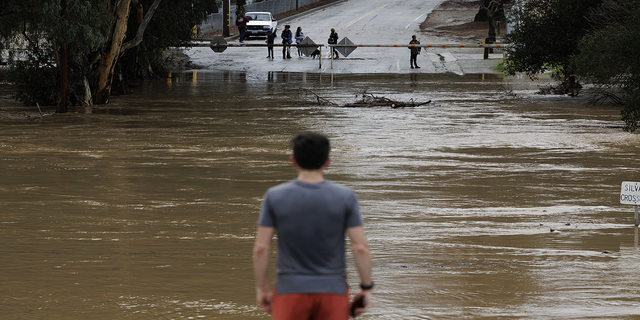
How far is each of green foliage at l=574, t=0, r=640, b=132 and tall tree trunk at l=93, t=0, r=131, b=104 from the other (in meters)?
13.6

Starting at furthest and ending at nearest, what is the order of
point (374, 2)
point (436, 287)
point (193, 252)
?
point (374, 2) → point (193, 252) → point (436, 287)

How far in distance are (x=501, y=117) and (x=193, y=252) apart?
1579 centimetres

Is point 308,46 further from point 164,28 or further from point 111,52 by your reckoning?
point 111,52

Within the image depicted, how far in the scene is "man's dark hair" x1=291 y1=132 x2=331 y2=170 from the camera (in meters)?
3.82

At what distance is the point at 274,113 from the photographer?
23.4 metres

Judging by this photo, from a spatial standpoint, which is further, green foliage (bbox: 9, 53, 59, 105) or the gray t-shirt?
green foliage (bbox: 9, 53, 59, 105)

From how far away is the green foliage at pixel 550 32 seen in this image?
27.7 m

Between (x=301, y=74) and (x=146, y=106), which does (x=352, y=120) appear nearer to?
(x=146, y=106)

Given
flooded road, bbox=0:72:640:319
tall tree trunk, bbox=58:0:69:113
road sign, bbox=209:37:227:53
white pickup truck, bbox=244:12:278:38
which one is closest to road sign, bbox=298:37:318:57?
road sign, bbox=209:37:227:53

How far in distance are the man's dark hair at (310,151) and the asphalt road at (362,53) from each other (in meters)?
36.0

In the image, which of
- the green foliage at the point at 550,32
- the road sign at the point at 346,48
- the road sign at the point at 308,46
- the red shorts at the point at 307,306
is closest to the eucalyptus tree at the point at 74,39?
the road sign at the point at 308,46

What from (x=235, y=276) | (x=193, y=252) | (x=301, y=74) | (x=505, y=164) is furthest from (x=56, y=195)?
(x=301, y=74)

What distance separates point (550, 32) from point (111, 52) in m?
14.6

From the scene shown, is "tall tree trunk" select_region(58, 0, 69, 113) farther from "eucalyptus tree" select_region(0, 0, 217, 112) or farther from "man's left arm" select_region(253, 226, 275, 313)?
"man's left arm" select_region(253, 226, 275, 313)
